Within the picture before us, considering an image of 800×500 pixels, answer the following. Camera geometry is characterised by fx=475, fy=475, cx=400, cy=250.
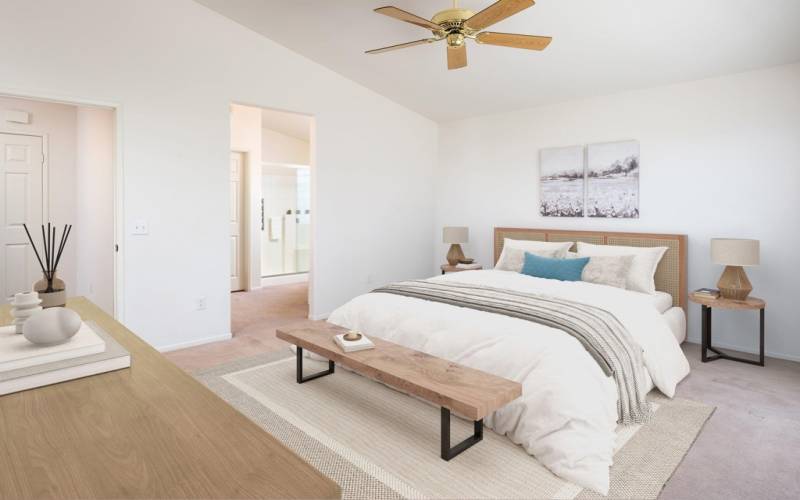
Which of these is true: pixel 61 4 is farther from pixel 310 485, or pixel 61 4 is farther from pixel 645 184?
pixel 645 184

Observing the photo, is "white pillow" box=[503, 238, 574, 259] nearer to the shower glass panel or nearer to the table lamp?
the table lamp

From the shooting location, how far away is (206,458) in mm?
696

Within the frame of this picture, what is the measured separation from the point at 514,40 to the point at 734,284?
256cm

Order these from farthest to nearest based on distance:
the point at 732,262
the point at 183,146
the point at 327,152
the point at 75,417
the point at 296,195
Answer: the point at 296,195 → the point at 327,152 → the point at 183,146 → the point at 732,262 → the point at 75,417

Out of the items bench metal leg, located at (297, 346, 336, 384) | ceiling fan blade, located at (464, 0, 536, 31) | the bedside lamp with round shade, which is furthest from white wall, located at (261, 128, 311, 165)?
the bedside lamp with round shade

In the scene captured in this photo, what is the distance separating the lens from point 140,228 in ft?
12.4

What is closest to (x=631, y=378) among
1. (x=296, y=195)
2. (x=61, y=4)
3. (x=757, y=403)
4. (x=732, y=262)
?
(x=757, y=403)

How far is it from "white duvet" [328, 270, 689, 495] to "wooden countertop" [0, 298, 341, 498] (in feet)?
5.82

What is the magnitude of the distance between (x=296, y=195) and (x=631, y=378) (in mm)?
6212

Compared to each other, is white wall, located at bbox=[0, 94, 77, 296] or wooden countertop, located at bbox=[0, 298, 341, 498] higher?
white wall, located at bbox=[0, 94, 77, 296]

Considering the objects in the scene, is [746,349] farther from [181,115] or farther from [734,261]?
[181,115]

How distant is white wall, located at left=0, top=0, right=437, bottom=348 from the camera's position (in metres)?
3.40

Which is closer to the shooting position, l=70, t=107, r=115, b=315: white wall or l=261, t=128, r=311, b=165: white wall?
l=70, t=107, r=115, b=315: white wall

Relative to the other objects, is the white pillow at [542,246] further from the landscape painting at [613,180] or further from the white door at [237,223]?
the white door at [237,223]
